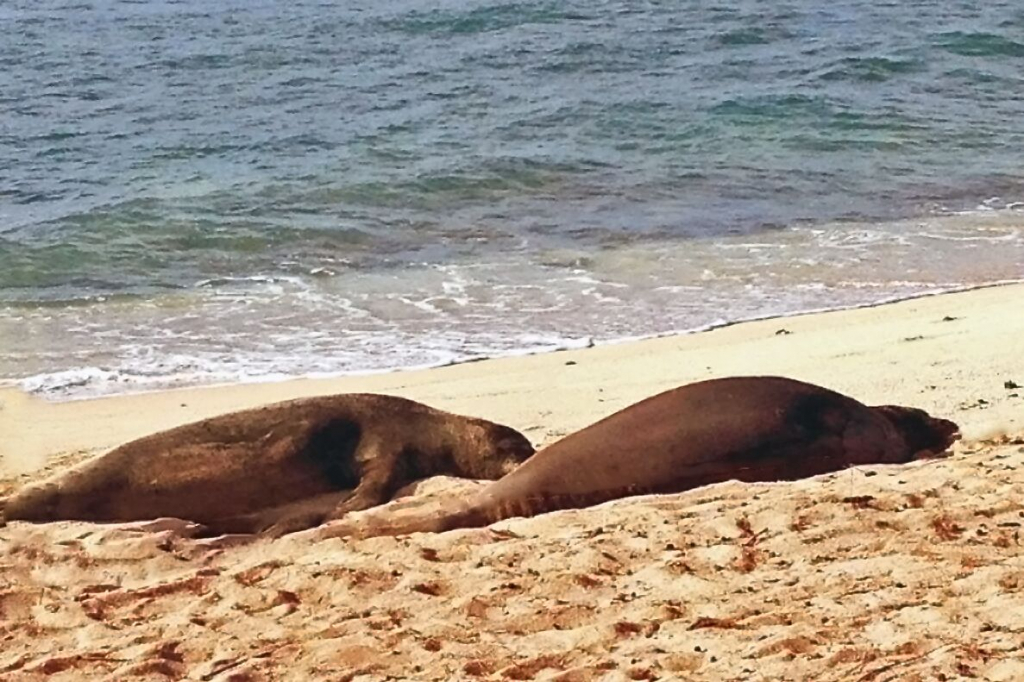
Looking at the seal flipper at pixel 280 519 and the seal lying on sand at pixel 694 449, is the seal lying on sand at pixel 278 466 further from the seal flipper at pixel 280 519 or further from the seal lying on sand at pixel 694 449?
the seal lying on sand at pixel 694 449

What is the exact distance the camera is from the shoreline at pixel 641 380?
7.03 meters

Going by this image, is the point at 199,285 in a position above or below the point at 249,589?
below

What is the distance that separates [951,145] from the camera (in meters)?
15.7

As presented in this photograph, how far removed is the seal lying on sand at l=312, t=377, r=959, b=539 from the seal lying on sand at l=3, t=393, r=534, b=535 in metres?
0.41

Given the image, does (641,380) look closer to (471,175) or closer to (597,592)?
(597,592)

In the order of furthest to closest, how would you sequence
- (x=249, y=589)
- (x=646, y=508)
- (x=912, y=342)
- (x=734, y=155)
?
(x=734, y=155), (x=912, y=342), (x=646, y=508), (x=249, y=589)

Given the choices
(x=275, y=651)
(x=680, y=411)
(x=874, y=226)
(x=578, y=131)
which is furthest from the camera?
(x=578, y=131)

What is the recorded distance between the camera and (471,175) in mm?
14328

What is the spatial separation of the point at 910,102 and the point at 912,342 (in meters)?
10.1

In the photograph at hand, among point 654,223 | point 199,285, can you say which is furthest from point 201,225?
point 654,223

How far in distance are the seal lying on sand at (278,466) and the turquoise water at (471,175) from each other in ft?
8.53

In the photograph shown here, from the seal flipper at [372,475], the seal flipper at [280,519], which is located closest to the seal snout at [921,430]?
the seal flipper at [372,475]

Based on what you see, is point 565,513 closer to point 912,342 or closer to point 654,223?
point 912,342

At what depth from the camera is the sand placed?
4.00 meters
